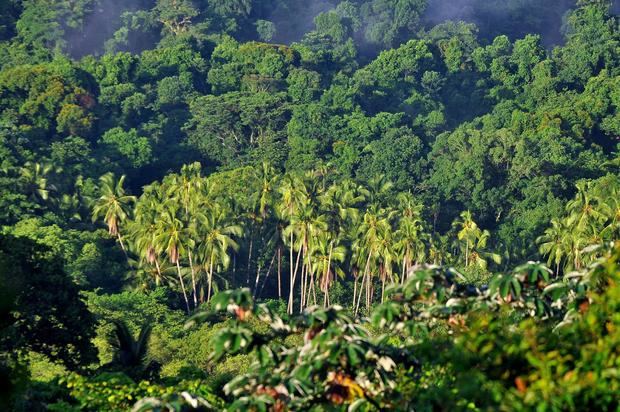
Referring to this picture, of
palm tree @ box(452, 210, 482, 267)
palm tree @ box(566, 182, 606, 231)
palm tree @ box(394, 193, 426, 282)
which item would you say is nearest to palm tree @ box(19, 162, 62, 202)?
palm tree @ box(394, 193, 426, 282)

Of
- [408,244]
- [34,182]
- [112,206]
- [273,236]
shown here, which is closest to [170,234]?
[112,206]

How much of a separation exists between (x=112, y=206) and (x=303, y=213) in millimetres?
13306

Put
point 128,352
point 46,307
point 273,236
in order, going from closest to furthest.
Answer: point 128,352 → point 46,307 → point 273,236

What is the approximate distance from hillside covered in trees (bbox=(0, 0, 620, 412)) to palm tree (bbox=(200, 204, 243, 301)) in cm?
18

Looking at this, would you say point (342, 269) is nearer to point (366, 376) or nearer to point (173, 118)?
point (173, 118)

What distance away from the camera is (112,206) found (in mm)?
95688

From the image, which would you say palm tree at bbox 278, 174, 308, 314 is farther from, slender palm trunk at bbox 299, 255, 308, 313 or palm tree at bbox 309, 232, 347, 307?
palm tree at bbox 309, 232, 347, 307

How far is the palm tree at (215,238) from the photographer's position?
8969 cm

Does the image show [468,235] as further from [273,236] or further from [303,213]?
[273,236]

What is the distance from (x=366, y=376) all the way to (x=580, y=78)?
5242 inches

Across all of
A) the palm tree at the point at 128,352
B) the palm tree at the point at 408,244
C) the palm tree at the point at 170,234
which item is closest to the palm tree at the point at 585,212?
the palm tree at the point at 408,244

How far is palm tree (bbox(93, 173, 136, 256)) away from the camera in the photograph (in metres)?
95.2

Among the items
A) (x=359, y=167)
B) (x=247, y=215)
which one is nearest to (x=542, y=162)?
(x=359, y=167)

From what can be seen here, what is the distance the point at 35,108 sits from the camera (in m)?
121
